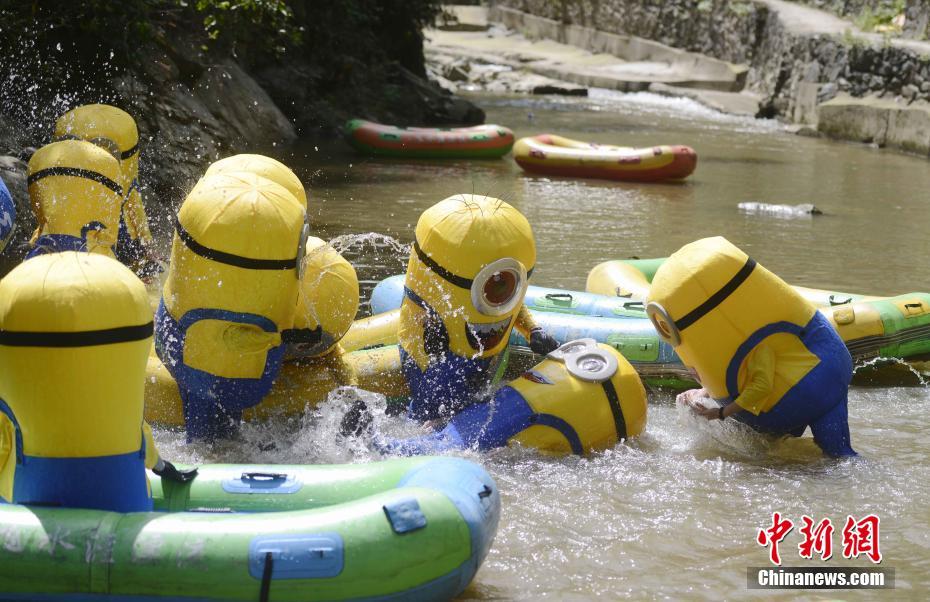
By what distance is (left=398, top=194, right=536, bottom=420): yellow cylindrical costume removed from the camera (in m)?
5.09

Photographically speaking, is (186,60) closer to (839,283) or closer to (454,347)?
(839,283)

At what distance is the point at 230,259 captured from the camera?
4656 millimetres

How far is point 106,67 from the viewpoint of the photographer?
10.9 meters

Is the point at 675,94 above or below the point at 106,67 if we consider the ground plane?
below

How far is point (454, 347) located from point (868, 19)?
16611mm

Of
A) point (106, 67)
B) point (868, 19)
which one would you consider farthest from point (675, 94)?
point (106, 67)

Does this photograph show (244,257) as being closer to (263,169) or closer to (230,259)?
(230,259)

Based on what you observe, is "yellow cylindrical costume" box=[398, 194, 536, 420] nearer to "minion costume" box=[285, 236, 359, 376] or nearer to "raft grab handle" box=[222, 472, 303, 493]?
"minion costume" box=[285, 236, 359, 376]

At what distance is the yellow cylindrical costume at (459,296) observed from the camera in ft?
16.7

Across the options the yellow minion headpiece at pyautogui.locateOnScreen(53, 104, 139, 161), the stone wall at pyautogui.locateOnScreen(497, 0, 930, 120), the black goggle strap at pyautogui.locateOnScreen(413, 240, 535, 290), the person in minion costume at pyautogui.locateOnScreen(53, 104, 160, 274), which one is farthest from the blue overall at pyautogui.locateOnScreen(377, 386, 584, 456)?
the stone wall at pyautogui.locateOnScreen(497, 0, 930, 120)

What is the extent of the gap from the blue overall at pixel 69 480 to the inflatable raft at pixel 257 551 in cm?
7

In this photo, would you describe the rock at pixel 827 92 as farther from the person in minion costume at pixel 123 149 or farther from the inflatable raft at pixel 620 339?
the person in minion costume at pixel 123 149

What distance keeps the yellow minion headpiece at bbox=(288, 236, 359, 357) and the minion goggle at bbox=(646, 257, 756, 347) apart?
1.42 meters

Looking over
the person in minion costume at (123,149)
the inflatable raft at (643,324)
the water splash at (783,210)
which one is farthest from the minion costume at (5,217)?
the water splash at (783,210)
